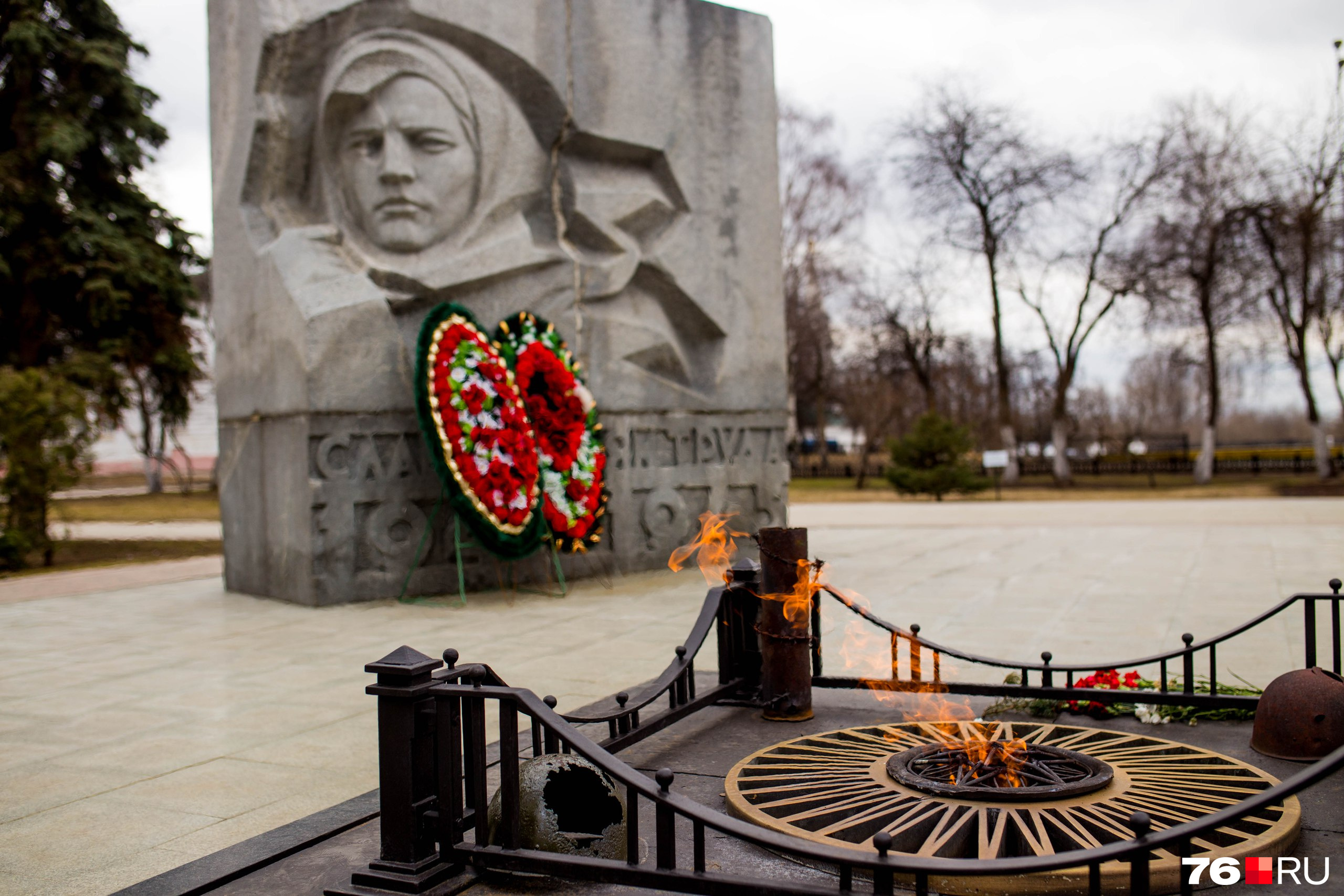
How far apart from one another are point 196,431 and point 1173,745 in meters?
48.7

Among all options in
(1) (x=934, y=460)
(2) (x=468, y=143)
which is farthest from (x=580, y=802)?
(1) (x=934, y=460)

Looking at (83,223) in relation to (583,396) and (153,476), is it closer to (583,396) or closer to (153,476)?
(583,396)

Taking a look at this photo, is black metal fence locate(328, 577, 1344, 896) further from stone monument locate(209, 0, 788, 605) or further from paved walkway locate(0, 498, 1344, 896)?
stone monument locate(209, 0, 788, 605)

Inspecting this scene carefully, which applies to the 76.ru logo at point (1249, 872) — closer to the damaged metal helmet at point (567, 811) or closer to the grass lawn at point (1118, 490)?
the damaged metal helmet at point (567, 811)

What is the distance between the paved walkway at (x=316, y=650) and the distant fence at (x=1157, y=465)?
16.4 m

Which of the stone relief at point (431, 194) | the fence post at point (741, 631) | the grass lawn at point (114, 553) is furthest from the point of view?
the grass lawn at point (114, 553)

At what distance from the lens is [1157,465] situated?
117ft

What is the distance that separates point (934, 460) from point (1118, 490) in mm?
5541

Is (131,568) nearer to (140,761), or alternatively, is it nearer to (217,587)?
(217,587)

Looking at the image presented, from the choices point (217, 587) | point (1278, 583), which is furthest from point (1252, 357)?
point (217, 587)

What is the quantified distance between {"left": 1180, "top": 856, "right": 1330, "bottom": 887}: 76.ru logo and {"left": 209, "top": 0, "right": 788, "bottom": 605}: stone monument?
674cm

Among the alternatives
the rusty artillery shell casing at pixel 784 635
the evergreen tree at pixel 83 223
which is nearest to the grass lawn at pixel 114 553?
the evergreen tree at pixel 83 223

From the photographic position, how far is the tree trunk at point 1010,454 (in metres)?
28.3

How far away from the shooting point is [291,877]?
285cm
